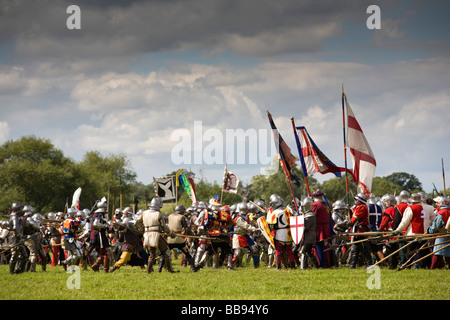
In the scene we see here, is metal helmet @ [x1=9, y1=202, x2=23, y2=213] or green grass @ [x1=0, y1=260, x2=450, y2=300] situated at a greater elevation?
metal helmet @ [x1=9, y1=202, x2=23, y2=213]

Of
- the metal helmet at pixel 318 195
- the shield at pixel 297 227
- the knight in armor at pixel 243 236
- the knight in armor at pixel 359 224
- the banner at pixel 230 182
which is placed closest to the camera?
the knight in armor at pixel 359 224

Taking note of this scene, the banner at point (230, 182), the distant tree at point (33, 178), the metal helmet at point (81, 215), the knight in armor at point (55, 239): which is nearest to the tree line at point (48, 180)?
the distant tree at point (33, 178)

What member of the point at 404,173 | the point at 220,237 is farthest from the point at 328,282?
the point at 404,173

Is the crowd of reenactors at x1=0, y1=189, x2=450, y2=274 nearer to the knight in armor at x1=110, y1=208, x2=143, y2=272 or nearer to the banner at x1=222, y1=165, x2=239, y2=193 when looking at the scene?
the knight in armor at x1=110, y1=208, x2=143, y2=272

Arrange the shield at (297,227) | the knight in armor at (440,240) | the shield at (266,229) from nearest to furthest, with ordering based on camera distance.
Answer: the knight in armor at (440,240)
the shield at (297,227)
the shield at (266,229)

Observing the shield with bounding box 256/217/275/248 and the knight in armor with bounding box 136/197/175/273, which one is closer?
the knight in armor with bounding box 136/197/175/273

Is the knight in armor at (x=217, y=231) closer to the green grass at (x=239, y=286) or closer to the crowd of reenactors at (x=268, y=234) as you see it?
the crowd of reenactors at (x=268, y=234)

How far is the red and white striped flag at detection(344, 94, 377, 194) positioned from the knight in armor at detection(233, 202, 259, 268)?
124 inches

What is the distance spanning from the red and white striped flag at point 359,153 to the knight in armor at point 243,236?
3.16 metres

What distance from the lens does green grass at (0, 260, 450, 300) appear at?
9.87 metres

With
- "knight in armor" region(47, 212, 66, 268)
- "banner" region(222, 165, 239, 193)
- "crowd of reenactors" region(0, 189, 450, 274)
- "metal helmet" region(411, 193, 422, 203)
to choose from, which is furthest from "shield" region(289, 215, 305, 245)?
"banner" region(222, 165, 239, 193)

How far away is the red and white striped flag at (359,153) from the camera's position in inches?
654

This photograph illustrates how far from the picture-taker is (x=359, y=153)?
16703mm
